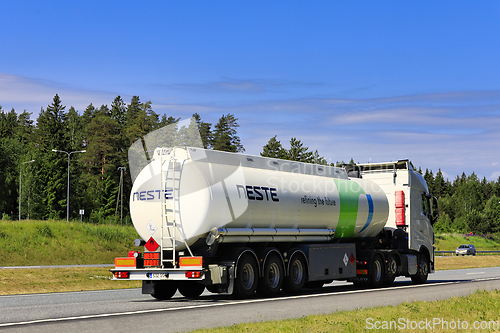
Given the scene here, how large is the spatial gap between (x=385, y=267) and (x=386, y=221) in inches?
71.0

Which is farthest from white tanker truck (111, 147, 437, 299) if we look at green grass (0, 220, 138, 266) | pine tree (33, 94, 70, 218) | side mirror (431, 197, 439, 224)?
pine tree (33, 94, 70, 218)

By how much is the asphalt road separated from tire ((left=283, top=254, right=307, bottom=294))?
798mm

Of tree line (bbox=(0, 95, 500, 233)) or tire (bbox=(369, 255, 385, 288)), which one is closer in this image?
tire (bbox=(369, 255, 385, 288))

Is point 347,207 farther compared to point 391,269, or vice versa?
point 391,269

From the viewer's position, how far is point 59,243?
48.2 meters

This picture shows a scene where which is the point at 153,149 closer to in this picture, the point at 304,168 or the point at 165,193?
the point at 165,193

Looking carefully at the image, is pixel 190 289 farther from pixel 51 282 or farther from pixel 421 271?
pixel 421 271

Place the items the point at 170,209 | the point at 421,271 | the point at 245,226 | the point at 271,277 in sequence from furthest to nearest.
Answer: the point at 421,271 → the point at 271,277 → the point at 245,226 → the point at 170,209

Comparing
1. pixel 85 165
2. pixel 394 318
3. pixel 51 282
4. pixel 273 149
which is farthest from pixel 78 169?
pixel 394 318

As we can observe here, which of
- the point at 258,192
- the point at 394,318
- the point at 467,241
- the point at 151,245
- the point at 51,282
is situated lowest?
the point at 467,241

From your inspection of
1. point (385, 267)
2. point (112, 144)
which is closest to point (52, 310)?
point (385, 267)

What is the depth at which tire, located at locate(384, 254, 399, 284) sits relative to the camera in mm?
22188

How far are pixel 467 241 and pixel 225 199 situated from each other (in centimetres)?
8618

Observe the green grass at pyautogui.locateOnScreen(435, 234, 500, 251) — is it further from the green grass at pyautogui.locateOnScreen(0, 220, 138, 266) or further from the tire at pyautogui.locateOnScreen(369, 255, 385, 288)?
the tire at pyautogui.locateOnScreen(369, 255, 385, 288)
